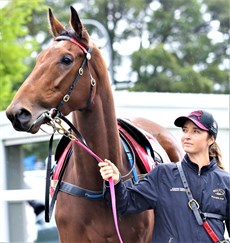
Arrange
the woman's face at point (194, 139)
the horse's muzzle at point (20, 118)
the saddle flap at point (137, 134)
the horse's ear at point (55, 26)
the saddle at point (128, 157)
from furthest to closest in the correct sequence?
1. the saddle flap at point (137, 134)
2. the saddle at point (128, 157)
3. the horse's ear at point (55, 26)
4. the woman's face at point (194, 139)
5. the horse's muzzle at point (20, 118)

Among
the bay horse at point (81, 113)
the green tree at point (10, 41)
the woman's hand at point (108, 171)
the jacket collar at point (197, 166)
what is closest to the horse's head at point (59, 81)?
the bay horse at point (81, 113)

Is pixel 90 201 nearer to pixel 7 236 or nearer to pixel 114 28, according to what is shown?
pixel 7 236

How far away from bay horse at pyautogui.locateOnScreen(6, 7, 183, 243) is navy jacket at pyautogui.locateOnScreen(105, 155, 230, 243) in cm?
34

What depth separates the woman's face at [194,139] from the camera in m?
3.89

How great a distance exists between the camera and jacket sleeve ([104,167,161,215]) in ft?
13.2

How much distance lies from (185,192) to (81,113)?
34.2 inches

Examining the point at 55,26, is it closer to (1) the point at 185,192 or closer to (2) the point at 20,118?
(2) the point at 20,118

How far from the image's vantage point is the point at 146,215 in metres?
4.51

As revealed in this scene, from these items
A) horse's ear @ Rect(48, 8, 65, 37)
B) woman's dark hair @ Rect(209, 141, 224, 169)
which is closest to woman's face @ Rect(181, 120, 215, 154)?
woman's dark hair @ Rect(209, 141, 224, 169)

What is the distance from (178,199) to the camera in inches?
154

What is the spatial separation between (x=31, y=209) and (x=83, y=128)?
20.5 ft

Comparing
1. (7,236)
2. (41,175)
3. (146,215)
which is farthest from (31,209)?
(146,215)

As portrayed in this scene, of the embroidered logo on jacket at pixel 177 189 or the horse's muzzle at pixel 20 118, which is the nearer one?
the horse's muzzle at pixel 20 118

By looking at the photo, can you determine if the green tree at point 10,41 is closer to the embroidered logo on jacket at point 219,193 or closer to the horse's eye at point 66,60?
the horse's eye at point 66,60
